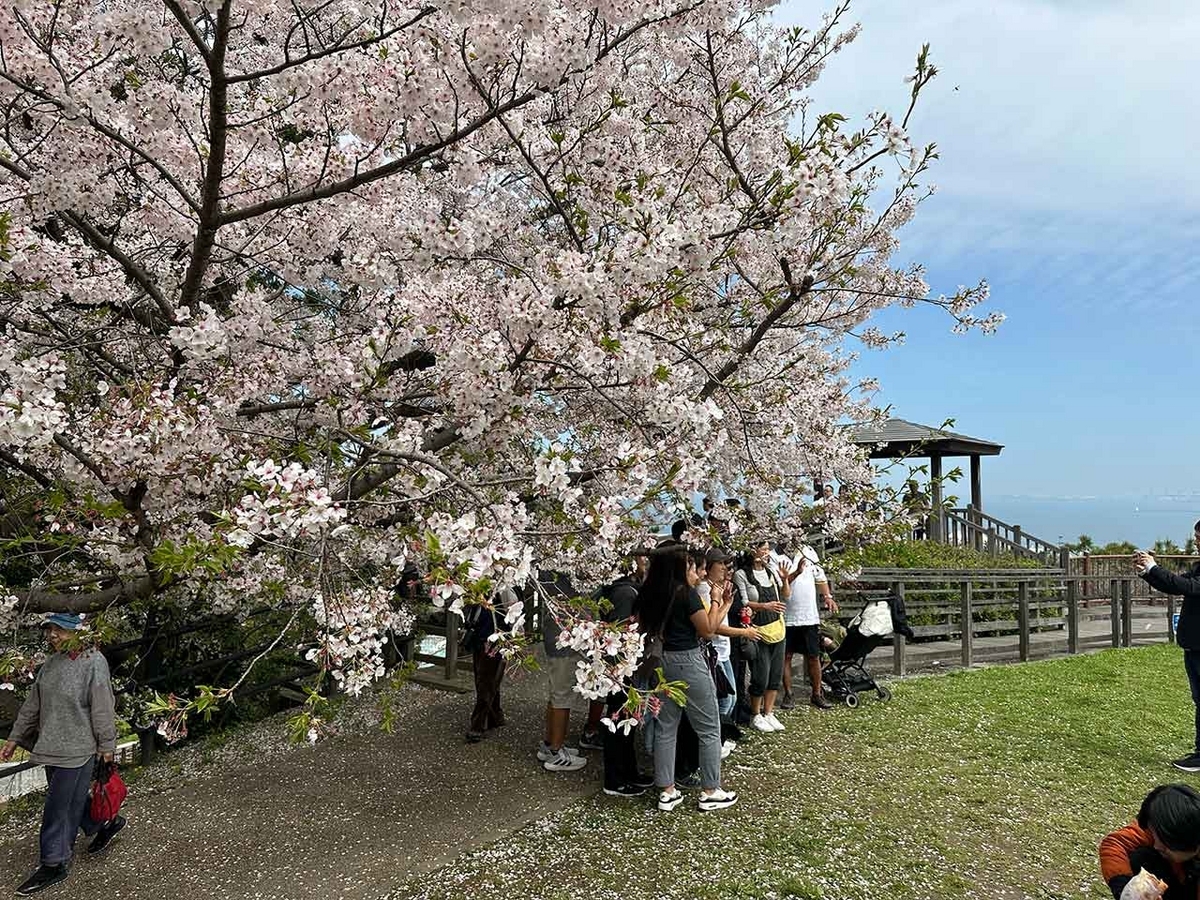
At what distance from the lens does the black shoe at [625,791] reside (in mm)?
Answer: 5051

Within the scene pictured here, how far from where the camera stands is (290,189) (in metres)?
4.12

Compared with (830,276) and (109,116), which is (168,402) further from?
(830,276)

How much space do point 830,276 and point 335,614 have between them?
3283 millimetres

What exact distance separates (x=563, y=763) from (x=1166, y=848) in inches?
153

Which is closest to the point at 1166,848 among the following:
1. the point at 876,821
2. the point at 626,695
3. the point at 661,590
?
the point at 876,821

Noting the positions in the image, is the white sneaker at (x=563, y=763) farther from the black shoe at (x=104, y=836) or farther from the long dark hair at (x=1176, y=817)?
the long dark hair at (x=1176, y=817)

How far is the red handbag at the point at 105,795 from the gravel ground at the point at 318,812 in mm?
302

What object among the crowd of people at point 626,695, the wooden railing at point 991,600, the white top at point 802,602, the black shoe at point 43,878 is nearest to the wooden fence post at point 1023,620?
the wooden railing at point 991,600

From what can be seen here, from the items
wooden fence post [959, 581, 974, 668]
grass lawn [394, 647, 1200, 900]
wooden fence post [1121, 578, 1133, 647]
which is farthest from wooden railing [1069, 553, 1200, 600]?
grass lawn [394, 647, 1200, 900]

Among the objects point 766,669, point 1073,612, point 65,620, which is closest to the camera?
point 65,620

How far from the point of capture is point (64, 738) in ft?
14.8

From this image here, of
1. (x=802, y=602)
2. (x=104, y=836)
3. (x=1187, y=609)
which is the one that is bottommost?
(x=104, y=836)

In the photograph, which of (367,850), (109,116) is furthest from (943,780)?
(109,116)

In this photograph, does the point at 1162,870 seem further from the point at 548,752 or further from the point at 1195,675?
the point at 548,752
